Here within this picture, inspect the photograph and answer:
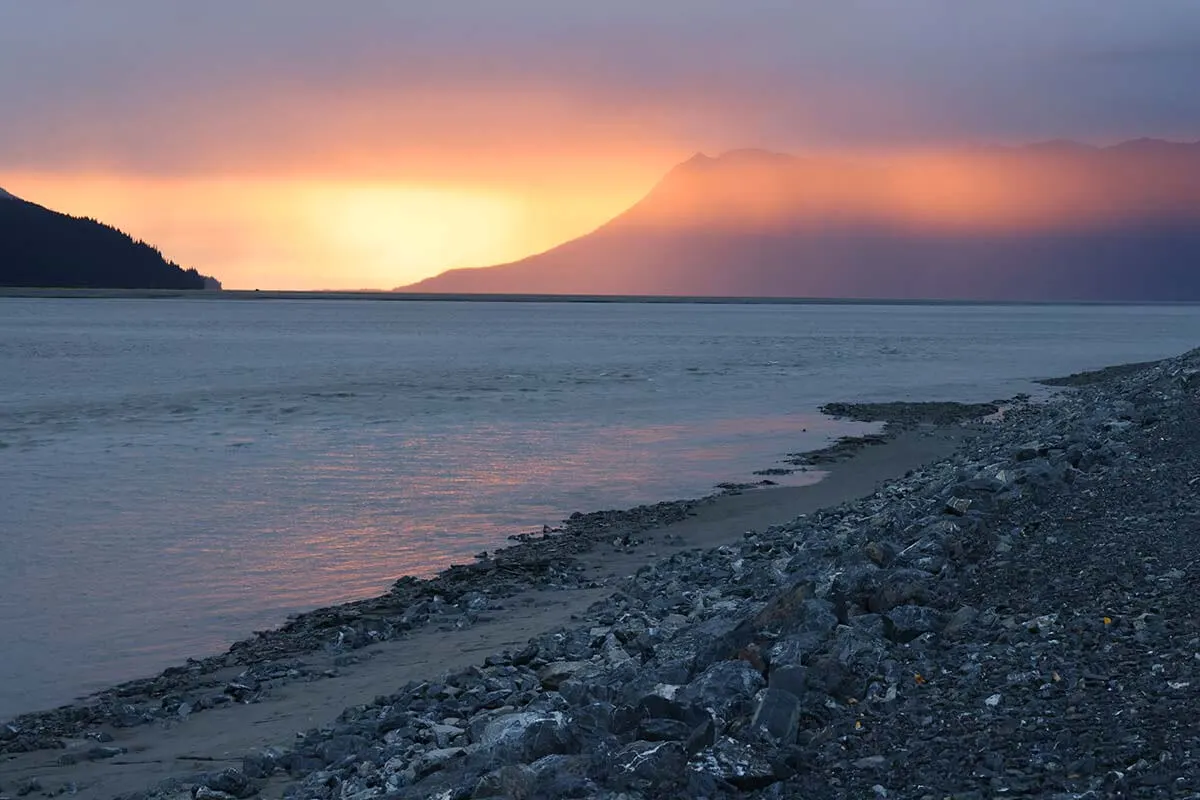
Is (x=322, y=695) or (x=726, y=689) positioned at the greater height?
(x=726, y=689)

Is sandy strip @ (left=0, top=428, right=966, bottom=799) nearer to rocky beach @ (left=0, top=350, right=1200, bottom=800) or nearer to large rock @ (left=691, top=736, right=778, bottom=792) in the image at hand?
rocky beach @ (left=0, top=350, right=1200, bottom=800)

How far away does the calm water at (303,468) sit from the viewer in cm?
1276

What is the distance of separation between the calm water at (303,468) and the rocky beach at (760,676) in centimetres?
163

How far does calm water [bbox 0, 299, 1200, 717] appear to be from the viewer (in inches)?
502

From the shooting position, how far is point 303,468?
23.6 meters

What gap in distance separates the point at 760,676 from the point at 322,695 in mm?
4375

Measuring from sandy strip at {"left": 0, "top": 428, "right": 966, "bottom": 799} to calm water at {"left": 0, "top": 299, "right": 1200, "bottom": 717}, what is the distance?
1676 millimetres

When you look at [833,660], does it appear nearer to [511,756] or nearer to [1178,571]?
[511,756]

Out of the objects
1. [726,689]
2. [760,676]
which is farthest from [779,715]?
[760,676]

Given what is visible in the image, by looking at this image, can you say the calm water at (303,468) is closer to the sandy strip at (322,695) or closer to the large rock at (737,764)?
the sandy strip at (322,695)

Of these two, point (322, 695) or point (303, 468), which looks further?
point (303, 468)

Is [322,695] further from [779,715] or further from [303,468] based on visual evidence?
[303,468]

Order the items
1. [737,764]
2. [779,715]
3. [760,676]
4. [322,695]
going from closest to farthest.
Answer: [737,764], [779,715], [760,676], [322,695]

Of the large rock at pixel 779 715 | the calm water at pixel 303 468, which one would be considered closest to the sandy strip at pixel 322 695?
the calm water at pixel 303 468
